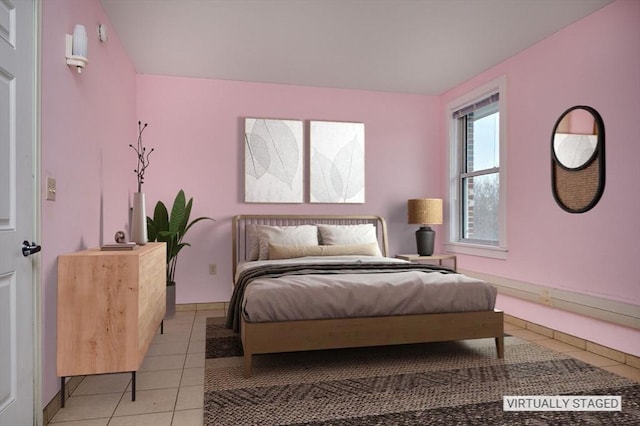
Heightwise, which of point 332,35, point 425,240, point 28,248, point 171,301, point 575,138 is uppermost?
point 332,35

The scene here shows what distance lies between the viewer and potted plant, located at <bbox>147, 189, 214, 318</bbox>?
13.6 feet

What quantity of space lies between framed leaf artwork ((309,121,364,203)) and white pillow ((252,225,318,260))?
2.15 feet

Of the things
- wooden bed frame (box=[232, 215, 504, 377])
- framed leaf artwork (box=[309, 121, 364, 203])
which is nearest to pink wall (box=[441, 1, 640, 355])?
wooden bed frame (box=[232, 215, 504, 377])

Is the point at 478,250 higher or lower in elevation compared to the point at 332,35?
lower

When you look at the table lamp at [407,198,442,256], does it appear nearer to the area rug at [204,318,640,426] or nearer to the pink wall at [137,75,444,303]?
the pink wall at [137,75,444,303]

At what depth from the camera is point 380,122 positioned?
5.28m

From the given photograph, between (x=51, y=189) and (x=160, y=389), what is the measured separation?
1.30 meters

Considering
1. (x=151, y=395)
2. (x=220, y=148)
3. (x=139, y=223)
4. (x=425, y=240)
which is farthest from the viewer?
(x=425, y=240)

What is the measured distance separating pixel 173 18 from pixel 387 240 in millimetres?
3282

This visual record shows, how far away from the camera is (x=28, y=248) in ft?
6.08

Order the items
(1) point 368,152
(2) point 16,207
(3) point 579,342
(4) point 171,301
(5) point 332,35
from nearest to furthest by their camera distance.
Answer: (2) point 16,207 < (3) point 579,342 < (5) point 332,35 < (4) point 171,301 < (1) point 368,152

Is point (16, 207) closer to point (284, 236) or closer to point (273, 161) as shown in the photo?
point (284, 236)

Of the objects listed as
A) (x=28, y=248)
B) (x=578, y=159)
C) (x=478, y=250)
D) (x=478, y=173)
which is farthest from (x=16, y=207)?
(x=478, y=173)

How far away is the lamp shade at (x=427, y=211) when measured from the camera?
485 cm
